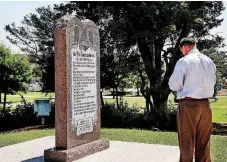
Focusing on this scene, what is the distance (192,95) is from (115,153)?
2.49 metres

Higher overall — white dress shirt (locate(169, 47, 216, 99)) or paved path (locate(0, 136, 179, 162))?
white dress shirt (locate(169, 47, 216, 99))

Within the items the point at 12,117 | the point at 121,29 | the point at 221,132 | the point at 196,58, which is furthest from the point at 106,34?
the point at 196,58

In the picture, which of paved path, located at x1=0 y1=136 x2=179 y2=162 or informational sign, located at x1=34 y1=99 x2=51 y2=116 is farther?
informational sign, located at x1=34 y1=99 x2=51 y2=116

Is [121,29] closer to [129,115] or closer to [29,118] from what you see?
[129,115]

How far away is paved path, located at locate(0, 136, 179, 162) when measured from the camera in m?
6.61

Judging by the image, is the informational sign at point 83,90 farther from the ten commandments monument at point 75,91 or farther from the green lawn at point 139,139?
the green lawn at point 139,139

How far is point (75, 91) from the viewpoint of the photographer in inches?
263

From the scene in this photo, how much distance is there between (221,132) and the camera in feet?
49.9

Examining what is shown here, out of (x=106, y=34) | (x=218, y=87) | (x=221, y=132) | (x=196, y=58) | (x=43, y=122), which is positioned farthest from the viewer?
(x=218, y=87)

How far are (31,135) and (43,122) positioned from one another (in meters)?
3.58

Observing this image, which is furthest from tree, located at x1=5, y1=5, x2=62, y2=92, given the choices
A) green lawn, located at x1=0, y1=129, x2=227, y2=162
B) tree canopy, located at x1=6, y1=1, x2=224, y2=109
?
green lawn, located at x1=0, y1=129, x2=227, y2=162

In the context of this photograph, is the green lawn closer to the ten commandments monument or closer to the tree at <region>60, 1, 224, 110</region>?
the ten commandments monument

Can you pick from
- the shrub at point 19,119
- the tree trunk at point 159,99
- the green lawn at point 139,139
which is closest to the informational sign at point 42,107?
the shrub at point 19,119

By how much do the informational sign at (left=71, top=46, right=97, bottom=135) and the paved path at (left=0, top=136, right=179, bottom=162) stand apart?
2.09 feet
